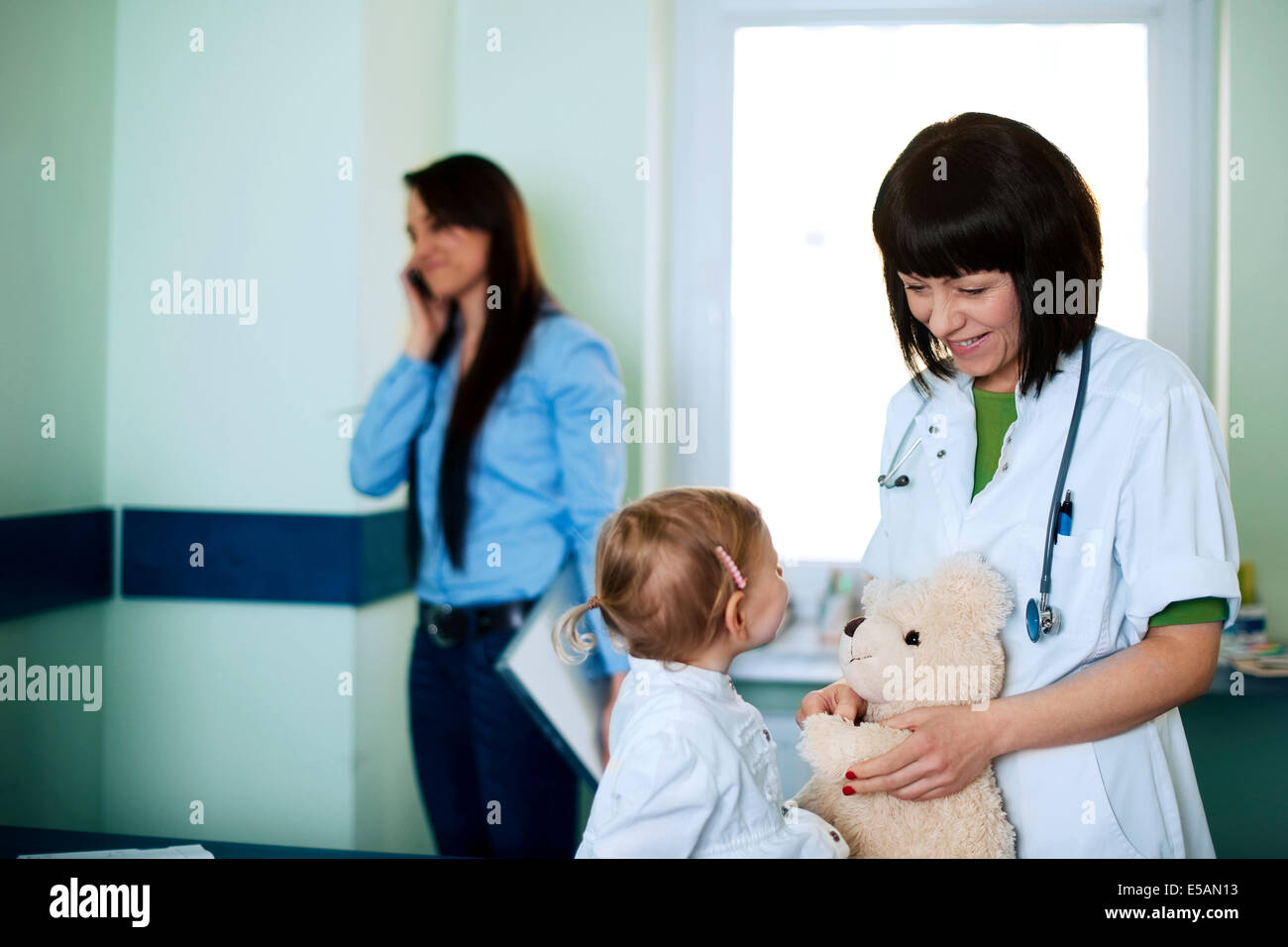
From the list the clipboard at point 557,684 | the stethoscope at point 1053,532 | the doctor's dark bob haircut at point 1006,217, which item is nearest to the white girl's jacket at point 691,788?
the stethoscope at point 1053,532

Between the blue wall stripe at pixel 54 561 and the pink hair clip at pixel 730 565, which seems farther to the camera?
the blue wall stripe at pixel 54 561

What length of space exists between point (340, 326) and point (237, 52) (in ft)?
2.00

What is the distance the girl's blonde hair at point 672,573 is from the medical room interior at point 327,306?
90cm

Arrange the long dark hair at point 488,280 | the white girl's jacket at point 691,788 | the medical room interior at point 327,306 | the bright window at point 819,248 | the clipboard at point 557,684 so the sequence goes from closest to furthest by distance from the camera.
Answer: the white girl's jacket at point 691,788
the clipboard at point 557,684
the long dark hair at point 488,280
the medical room interior at point 327,306
the bright window at point 819,248

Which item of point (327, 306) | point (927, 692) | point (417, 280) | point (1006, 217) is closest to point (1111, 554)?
point (927, 692)

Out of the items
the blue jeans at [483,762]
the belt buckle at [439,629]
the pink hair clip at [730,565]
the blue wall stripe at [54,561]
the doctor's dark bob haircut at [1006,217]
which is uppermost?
the doctor's dark bob haircut at [1006,217]

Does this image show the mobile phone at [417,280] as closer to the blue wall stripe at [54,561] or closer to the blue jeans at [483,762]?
the blue jeans at [483,762]

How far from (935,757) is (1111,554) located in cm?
27

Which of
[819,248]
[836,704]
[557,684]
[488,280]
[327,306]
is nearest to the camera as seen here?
[836,704]

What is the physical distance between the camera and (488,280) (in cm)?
191

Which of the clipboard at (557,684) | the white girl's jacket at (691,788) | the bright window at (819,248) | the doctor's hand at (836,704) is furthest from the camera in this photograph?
the bright window at (819,248)

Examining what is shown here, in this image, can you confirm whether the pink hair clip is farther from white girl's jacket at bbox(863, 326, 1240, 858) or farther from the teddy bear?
white girl's jacket at bbox(863, 326, 1240, 858)

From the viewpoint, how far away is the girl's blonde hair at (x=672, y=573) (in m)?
0.98

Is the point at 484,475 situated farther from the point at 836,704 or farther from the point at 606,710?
the point at 836,704
